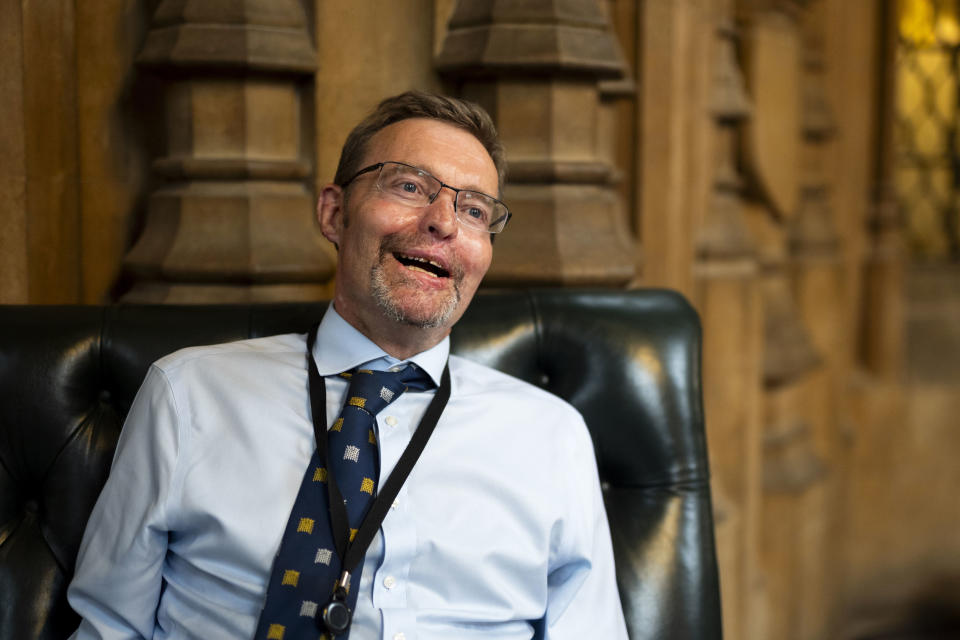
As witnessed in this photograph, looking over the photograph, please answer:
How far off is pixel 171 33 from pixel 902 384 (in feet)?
12.0

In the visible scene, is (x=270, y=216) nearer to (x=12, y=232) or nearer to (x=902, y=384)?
(x=12, y=232)

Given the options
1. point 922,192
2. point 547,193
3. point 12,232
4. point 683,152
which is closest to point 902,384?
point 922,192

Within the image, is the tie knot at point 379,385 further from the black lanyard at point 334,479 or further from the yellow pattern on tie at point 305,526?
the yellow pattern on tie at point 305,526

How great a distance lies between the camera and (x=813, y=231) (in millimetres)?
3922

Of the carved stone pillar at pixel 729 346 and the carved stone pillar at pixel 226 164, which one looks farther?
the carved stone pillar at pixel 729 346

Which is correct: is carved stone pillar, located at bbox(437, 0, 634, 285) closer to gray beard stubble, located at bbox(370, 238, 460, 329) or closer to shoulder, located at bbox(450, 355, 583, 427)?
shoulder, located at bbox(450, 355, 583, 427)

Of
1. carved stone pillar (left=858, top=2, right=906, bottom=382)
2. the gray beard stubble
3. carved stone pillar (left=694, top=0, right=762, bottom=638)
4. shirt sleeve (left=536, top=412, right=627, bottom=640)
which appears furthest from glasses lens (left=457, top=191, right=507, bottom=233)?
carved stone pillar (left=858, top=2, right=906, bottom=382)

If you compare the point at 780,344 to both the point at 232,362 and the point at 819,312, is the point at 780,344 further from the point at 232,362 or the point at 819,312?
the point at 232,362

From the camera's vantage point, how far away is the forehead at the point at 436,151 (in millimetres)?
1486

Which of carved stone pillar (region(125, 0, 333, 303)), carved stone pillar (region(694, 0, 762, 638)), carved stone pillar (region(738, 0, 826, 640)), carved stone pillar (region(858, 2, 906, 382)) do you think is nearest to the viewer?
carved stone pillar (region(125, 0, 333, 303))

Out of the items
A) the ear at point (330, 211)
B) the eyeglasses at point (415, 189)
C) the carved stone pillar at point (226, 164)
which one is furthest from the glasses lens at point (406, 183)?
the carved stone pillar at point (226, 164)

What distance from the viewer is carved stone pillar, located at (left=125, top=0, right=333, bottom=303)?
74.3 inches

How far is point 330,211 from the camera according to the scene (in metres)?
1.56

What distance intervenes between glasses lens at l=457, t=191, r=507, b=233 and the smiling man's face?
0.05ft
